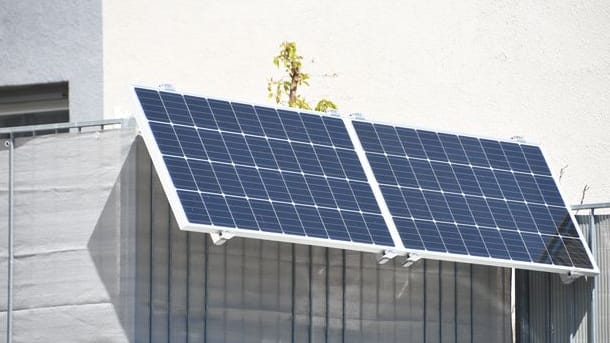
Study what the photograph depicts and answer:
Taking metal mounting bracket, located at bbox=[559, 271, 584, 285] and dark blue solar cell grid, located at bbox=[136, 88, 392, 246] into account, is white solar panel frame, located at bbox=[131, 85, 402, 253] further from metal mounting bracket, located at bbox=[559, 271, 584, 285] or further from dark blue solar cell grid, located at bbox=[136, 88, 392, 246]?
metal mounting bracket, located at bbox=[559, 271, 584, 285]

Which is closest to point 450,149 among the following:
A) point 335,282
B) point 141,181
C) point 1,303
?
point 335,282

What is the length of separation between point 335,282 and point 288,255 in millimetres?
731

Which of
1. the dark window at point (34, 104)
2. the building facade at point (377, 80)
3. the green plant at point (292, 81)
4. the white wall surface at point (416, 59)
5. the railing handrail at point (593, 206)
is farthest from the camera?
the dark window at point (34, 104)

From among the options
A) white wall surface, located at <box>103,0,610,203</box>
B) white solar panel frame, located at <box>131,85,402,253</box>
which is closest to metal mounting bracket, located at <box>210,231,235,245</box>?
white solar panel frame, located at <box>131,85,402,253</box>

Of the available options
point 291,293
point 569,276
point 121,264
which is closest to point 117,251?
point 121,264

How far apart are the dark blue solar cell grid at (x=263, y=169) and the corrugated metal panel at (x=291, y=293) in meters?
0.64

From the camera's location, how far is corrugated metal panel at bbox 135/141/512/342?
65.1 feet

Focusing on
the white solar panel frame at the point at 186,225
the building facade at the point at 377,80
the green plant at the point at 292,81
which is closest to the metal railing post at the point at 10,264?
the white solar panel frame at the point at 186,225

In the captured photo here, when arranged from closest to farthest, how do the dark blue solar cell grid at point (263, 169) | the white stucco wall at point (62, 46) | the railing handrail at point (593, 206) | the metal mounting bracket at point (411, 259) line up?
1. the dark blue solar cell grid at point (263, 169)
2. the metal mounting bracket at point (411, 259)
3. the railing handrail at point (593, 206)
4. the white stucco wall at point (62, 46)

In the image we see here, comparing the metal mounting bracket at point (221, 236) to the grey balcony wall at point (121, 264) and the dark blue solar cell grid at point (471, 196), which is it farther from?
the dark blue solar cell grid at point (471, 196)

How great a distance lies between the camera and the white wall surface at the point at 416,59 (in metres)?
27.6

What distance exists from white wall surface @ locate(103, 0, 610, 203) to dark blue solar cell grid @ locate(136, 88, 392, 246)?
282 inches

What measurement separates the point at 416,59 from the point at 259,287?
28.6ft

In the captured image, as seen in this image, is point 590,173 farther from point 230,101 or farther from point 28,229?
point 28,229
